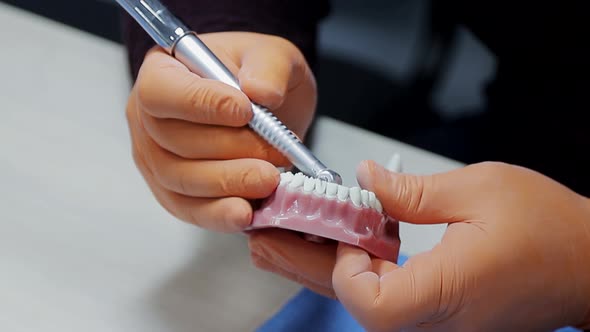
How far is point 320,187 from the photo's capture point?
16.5 inches

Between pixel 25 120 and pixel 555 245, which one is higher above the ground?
pixel 555 245

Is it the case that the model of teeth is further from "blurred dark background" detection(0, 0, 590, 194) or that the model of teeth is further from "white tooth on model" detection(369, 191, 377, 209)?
"blurred dark background" detection(0, 0, 590, 194)

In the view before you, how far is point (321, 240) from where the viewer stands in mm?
464

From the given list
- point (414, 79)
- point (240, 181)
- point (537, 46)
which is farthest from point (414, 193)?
point (414, 79)

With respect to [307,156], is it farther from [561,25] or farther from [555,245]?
[561,25]

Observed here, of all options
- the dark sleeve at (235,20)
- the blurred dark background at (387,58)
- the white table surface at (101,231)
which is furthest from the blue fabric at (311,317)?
the blurred dark background at (387,58)

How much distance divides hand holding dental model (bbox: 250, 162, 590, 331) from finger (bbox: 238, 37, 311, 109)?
3.2 inches

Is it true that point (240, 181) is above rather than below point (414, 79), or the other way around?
above

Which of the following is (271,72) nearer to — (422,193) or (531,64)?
(422,193)

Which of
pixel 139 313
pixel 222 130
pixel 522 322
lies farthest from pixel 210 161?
pixel 522 322

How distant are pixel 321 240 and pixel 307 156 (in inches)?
2.2

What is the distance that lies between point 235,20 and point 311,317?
293 mm

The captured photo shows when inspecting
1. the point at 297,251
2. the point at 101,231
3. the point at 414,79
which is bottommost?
the point at 414,79

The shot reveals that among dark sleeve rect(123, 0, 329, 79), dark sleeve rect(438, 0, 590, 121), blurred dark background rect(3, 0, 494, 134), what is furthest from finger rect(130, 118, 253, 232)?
blurred dark background rect(3, 0, 494, 134)
